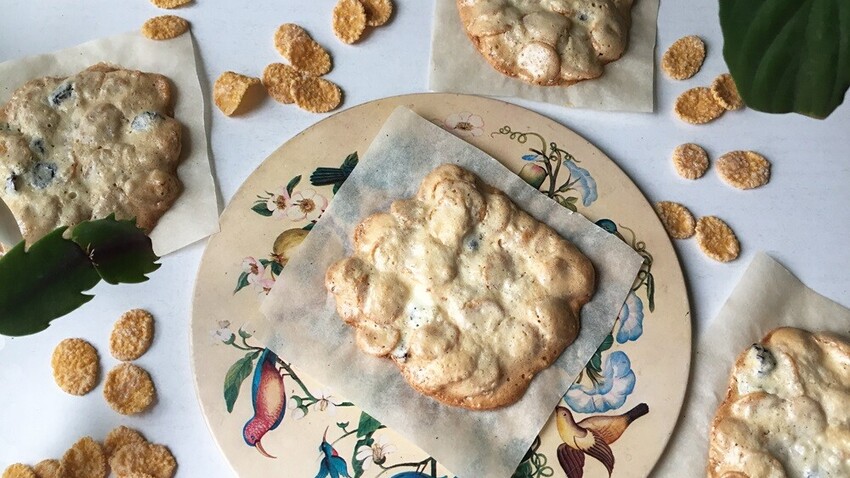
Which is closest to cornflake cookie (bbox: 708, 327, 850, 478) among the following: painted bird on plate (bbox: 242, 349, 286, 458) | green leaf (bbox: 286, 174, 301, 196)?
painted bird on plate (bbox: 242, 349, 286, 458)

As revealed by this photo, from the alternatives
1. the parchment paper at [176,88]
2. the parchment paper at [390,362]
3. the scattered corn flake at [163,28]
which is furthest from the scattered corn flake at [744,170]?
the scattered corn flake at [163,28]

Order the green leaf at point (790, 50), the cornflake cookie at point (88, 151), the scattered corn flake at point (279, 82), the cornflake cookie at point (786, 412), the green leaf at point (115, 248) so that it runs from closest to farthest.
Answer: the green leaf at point (790, 50) → the green leaf at point (115, 248) → the cornflake cookie at point (786, 412) → the cornflake cookie at point (88, 151) → the scattered corn flake at point (279, 82)

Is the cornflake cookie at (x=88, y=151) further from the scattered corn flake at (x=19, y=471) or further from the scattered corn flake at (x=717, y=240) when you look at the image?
the scattered corn flake at (x=717, y=240)

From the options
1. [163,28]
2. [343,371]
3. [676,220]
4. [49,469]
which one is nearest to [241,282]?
[343,371]

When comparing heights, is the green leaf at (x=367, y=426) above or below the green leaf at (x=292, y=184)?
below

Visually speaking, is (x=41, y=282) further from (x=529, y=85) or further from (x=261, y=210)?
(x=529, y=85)

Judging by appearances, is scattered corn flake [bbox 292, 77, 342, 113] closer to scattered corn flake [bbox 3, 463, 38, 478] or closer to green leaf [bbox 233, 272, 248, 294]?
green leaf [bbox 233, 272, 248, 294]

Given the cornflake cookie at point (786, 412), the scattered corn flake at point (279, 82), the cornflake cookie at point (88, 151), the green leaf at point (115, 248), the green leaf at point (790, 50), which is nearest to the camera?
the green leaf at point (790, 50)
